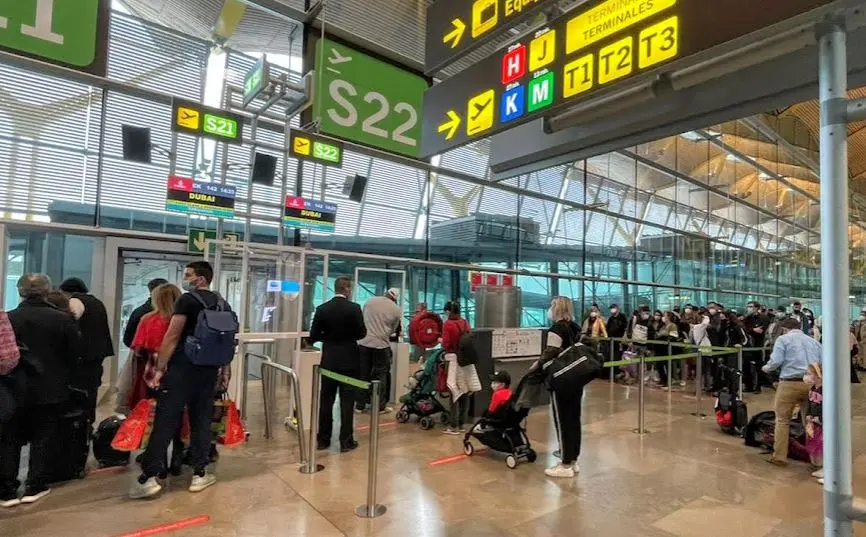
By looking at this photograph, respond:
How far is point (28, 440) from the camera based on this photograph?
12.4 ft

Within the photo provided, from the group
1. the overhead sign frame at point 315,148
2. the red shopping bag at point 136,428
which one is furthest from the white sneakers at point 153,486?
the overhead sign frame at point 315,148

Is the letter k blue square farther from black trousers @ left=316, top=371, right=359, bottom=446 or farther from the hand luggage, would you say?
the hand luggage

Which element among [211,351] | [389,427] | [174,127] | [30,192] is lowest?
[389,427]

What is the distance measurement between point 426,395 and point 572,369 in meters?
2.42

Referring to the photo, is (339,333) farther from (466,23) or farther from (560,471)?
(466,23)

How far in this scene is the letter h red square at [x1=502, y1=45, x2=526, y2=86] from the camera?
3.39 metres

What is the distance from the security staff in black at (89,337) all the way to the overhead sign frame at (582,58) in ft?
10.2

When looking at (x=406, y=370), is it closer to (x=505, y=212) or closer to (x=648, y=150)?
(x=505, y=212)

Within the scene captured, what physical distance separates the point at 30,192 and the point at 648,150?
48.7 ft

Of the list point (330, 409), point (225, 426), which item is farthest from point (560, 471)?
point (225, 426)

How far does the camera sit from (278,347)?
23.5ft

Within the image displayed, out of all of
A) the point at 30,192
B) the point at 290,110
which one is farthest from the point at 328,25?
the point at 30,192

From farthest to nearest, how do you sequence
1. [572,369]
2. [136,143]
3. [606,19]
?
1. [136,143]
2. [572,369]
3. [606,19]

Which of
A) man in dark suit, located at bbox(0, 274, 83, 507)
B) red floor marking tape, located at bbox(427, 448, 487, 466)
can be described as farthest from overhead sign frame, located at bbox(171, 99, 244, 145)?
red floor marking tape, located at bbox(427, 448, 487, 466)
